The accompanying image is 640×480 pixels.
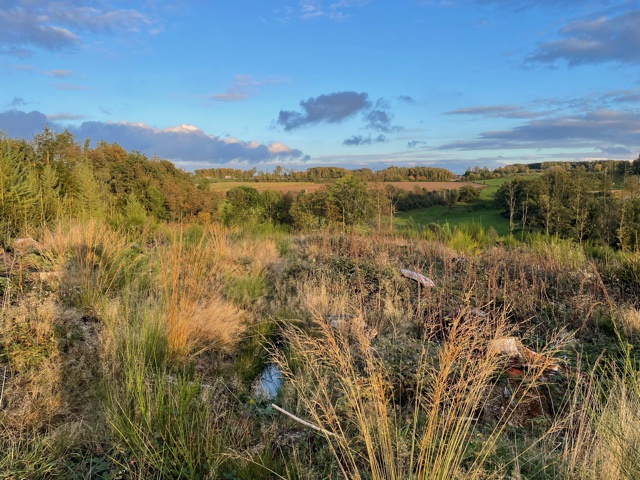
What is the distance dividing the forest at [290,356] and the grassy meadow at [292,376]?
20mm

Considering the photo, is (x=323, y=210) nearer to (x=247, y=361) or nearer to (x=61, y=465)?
(x=247, y=361)

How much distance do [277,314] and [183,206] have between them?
15.7 meters

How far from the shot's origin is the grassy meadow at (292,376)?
1.73 meters

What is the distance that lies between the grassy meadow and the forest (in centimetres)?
2

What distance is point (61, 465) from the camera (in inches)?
73.5

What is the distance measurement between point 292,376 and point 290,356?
156mm

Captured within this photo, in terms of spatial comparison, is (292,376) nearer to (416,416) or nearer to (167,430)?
(167,430)

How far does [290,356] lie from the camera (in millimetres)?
3141

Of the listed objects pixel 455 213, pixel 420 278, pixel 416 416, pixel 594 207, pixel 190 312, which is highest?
pixel 594 207

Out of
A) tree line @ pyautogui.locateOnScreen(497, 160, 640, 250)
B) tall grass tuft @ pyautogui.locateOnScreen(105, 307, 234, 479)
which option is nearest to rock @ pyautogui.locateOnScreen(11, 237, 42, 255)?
tall grass tuft @ pyautogui.locateOnScreen(105, 307, 234, 479)

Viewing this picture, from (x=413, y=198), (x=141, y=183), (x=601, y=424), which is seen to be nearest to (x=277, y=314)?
(x=601, y=424)

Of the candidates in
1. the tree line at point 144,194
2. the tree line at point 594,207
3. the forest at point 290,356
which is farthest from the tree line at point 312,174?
the forest at point 290,356

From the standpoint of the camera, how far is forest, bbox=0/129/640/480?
1.78m

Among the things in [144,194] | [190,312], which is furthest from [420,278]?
[144,194]
